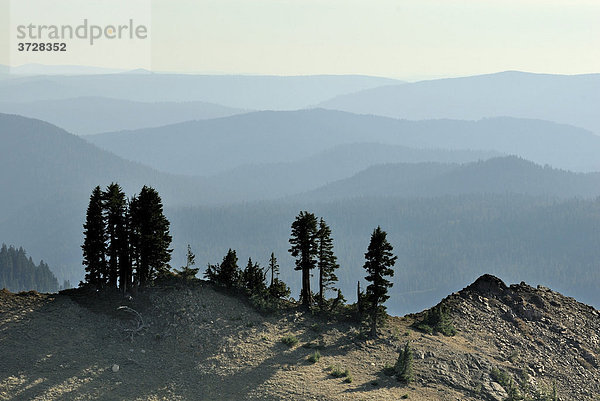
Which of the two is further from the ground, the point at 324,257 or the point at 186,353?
the point at 324,257

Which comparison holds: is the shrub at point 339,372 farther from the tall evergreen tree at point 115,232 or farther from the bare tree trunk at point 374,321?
the tall evergreen tree at point 115,232

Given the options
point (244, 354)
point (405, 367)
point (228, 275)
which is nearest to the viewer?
point (244, 354)

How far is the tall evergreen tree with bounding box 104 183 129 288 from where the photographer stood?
6066cm

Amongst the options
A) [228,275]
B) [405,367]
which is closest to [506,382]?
[405,367]

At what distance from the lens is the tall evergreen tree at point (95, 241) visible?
60875 mm

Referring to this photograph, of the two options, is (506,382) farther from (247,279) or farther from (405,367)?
(247,279)

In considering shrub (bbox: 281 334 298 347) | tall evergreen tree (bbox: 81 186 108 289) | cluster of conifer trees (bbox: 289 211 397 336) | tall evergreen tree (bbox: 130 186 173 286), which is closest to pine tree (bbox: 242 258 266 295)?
cluster of conifer trees (bbox: 289 211 397 336)

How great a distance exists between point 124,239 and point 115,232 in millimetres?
1458

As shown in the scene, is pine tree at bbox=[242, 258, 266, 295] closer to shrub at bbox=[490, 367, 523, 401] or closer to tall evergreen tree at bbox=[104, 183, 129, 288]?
tall evergreen tree at bbox=[104, 183, 129, 288]

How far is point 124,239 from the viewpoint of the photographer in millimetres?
Answer: 61000

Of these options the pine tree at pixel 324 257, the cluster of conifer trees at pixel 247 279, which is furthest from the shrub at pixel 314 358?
the cluster of conifer trees at pixel 247 279

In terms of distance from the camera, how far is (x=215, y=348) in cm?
5288

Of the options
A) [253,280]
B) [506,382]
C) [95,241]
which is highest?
[95,241]

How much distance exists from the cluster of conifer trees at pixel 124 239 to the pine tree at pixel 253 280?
9.55m
